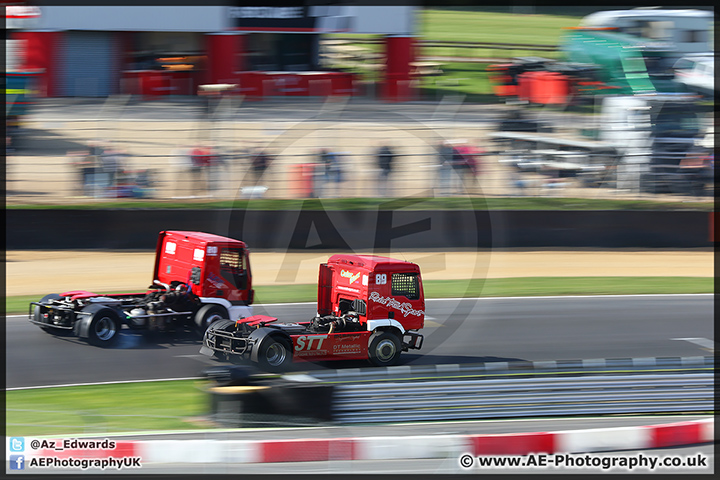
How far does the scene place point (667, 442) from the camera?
751 cm

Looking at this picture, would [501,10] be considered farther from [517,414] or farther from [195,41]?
[517,414]

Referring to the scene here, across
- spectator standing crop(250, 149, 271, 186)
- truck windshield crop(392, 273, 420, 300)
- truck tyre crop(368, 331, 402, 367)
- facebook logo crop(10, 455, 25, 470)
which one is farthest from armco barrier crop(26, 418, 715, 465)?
spectator standing crop(250, 149, 271, 186)

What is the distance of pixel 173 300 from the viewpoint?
1173cm

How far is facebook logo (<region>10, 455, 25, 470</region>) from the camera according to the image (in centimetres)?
661

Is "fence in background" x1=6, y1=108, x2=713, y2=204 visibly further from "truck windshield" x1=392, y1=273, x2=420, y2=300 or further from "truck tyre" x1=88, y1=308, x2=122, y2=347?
"truck windshield" x1=392, y1=273, x2=420, y2=300

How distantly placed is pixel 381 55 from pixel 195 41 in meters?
6.44

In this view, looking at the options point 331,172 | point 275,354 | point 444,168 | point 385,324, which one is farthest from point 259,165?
point 275,354

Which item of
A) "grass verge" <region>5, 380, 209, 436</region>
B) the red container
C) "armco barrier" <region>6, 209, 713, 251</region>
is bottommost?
"grass verge" <region>5, 380, 209, 436</region>

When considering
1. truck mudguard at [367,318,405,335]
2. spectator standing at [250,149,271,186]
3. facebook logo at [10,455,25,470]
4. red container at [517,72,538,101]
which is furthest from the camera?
red container at [517,72,538,101]

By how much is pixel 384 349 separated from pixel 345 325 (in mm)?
609

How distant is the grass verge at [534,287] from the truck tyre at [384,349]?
410cm

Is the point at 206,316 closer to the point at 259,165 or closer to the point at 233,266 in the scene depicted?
the point at 233,266

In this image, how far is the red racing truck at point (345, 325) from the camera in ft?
32.8

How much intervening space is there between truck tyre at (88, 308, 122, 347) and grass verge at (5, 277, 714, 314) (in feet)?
11.9
